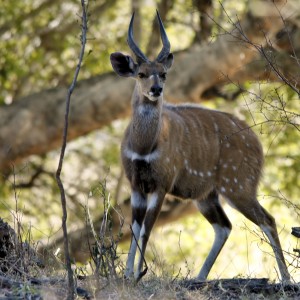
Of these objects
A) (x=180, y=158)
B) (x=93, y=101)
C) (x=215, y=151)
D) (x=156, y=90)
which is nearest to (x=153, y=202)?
(x=180, y=158)

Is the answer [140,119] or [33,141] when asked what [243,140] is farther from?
[33,141]

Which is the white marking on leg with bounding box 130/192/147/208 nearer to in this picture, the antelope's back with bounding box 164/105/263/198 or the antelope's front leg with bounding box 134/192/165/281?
the antelope's front leg with bounding box 134/192/165/281

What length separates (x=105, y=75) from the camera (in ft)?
44.1

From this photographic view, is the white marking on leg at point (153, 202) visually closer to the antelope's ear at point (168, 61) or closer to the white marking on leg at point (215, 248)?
the white marking on leg at point (215, 248)

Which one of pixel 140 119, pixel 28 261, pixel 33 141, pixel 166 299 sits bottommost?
pixel 166 299

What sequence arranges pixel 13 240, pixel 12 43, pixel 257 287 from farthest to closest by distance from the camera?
pixel 12 43 < pixel 13 240 < pixel 257 287

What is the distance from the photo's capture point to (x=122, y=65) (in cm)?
783

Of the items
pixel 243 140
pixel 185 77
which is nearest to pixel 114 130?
pixel 185 77

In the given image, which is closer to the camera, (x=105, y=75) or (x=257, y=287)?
(x=257, y=287)

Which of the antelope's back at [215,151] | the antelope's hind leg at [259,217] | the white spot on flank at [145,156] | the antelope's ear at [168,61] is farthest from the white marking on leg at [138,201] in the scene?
the antelope's ear at [168,61]

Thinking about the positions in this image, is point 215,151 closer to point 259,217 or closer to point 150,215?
point 259,217

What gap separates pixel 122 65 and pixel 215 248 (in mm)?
1947

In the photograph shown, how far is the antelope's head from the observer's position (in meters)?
7.41

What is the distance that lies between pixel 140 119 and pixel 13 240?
1.86m
